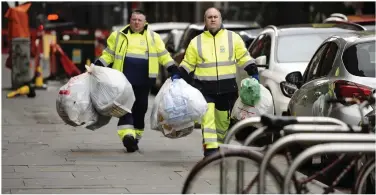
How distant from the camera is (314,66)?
1098 cm

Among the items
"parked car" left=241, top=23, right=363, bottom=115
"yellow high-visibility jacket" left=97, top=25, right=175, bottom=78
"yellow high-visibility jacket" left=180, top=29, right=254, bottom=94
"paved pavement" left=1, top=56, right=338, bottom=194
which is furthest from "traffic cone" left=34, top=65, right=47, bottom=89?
"yellow high-visibility jacket" left=180, top=29, right=254, bottom=94

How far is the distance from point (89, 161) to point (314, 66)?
98.9 inches

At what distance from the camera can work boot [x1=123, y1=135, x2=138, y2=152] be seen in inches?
444

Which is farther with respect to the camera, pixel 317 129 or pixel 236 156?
pixel 317 129

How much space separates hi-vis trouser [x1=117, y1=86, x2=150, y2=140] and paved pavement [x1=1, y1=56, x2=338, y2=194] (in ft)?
0.73

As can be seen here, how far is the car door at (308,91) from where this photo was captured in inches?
392

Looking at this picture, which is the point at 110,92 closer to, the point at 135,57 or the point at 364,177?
the point at 135,57

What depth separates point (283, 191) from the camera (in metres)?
5.83

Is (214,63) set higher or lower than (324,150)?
lower

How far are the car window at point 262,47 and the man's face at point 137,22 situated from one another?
2.85 meters

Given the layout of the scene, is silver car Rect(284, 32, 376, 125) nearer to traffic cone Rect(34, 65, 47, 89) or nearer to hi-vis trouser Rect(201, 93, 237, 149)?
hi-vis trouser Rect(201, 93, 237, 149)

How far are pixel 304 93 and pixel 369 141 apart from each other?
169 inches

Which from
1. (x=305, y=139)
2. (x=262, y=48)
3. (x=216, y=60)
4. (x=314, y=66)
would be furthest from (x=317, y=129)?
(x=262, y=48)

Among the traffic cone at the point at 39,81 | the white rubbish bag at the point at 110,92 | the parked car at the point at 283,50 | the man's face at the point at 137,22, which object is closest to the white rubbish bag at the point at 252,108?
the white rubbish bag at the point at 110,92
